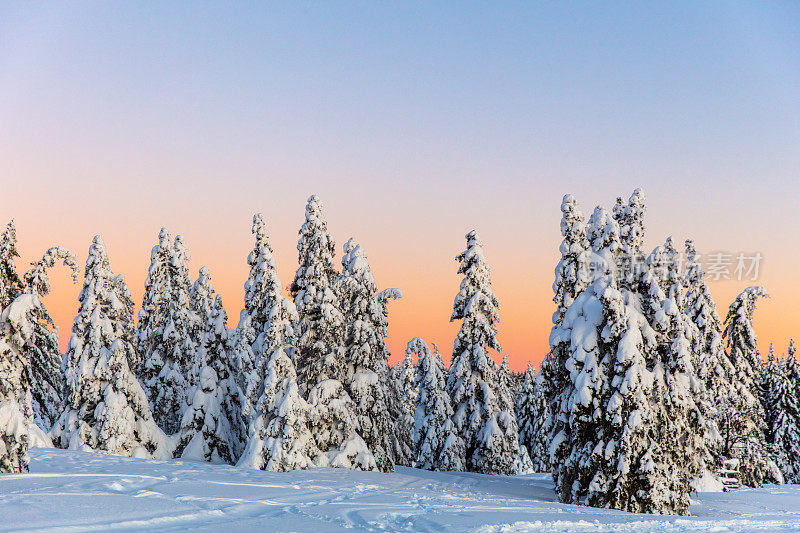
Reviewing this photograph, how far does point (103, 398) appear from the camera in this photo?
2738 centimetres

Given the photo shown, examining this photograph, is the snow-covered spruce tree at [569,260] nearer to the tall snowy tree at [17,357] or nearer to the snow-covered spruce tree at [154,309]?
the tall snowy tree at [17,357]

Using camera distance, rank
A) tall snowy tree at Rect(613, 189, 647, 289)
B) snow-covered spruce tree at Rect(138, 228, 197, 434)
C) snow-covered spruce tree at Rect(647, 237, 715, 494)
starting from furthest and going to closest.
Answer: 1. snow-covered spruce tree at Rect(138, 228, 197, 434)
2. tall snowy tree at Rect(613, 189, 647, 289)
3. snow-covered spruce tree at Rect(647, 237, 715, 494)

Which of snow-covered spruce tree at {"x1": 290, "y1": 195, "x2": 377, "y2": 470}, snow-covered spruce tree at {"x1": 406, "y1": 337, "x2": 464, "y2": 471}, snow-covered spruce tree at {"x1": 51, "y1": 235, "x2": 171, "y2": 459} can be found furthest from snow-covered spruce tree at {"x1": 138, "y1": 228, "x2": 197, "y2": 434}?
snow-covered spruce tree at {"x1": 406, "y1": 337, "x2": 464, "y2": 471}

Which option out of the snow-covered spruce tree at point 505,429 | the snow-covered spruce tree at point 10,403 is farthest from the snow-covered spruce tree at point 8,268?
the snow-covered spruce tree at point 505,429

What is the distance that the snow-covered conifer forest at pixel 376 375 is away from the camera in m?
17.9

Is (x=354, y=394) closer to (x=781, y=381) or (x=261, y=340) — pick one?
(x=261, y=340)

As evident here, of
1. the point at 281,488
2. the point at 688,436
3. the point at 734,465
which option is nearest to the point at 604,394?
the point at 688,436

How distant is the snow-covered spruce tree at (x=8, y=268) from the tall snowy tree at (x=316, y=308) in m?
12.8

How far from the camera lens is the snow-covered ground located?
10476 millimetres

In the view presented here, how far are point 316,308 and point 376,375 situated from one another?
4.16 meters

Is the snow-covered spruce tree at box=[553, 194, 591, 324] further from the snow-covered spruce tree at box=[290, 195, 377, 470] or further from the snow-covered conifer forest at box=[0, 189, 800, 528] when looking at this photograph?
the snow-covered spruce tree at box=[290, 195, 377, 470]

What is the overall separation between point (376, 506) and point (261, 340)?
19.8 meters

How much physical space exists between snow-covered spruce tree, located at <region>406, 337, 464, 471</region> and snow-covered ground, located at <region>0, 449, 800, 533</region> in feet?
47.6

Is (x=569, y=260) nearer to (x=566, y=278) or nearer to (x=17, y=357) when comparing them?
(x=566, y=278)
